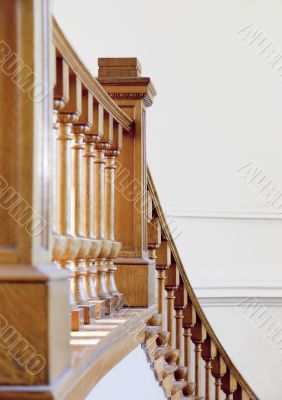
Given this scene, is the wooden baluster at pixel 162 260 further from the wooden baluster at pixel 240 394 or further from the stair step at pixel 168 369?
the wooden baluster at pixel 240 394

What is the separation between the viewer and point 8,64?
1.45 metres

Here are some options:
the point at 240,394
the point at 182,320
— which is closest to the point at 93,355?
the point at 182,320

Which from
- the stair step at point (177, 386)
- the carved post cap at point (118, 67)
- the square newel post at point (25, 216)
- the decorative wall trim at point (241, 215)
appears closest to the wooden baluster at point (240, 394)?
the stair step at point (177, 386)

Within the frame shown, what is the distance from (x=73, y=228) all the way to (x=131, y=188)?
0.83 meters

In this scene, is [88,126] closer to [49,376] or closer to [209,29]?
[49,376]

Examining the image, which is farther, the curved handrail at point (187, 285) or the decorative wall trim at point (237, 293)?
the decorative wall trim at point (237, 293)

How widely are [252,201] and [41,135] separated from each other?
4442mm

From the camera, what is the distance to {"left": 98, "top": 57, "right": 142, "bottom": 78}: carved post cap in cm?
307

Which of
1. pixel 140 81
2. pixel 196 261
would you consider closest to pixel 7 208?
pixel 140 81

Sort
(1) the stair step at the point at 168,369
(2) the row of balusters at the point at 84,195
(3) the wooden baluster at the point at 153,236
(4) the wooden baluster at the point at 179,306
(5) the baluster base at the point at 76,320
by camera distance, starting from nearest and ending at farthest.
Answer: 1. (2) the row of balusters at the point at 84,195
2. (5) the baluster base at the point at 76,320
3. (1) the stair step at the point at 168,369
4. (3) the wooden baluster at the point at 153,236
5. (4) the wooden baluster at the point at 179,306

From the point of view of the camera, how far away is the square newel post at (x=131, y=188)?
3.03 meters

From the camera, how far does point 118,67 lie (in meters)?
3.09

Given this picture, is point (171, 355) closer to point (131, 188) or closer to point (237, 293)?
Answer: point (131, 188)

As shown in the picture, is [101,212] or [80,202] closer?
[80,202]
